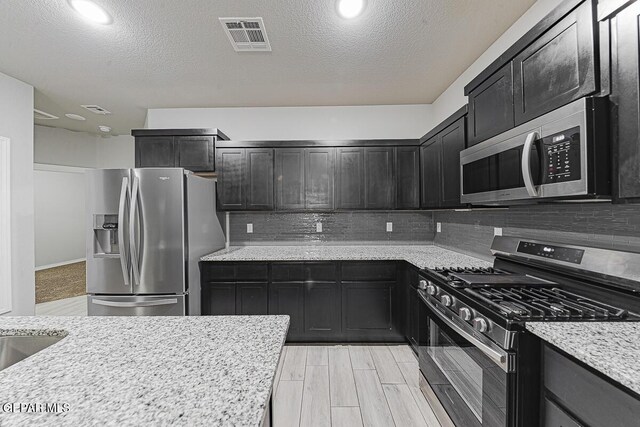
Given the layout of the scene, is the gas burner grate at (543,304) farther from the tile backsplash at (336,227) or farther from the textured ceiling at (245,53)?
the tile backsplash at (336,227)

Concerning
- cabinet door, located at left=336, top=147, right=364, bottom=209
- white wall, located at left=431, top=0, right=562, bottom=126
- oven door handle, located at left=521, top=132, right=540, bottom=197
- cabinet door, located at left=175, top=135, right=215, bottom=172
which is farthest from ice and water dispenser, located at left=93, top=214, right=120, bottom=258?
white wall, located at left=431, top=0, right=562, bottom=126

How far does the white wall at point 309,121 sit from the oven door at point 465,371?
2.51 metres

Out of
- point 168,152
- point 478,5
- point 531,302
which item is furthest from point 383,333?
point 168,152

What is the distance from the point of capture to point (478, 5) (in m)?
2.09

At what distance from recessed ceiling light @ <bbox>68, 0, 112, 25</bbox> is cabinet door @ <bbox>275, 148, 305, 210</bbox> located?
6.15 ft

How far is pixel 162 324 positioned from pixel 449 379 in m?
1.60

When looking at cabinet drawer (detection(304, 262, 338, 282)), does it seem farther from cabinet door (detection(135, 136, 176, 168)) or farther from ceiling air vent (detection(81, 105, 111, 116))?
ceiling air vent (detection(81, 105, 111, 116))

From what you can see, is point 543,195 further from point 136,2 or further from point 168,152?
point 168,152

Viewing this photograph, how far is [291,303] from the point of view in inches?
124

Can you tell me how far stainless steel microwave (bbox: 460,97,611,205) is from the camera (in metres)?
Answer: 1.22

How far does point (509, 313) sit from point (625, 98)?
3.06ft

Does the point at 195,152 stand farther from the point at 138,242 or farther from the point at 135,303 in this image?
the point at 135,303

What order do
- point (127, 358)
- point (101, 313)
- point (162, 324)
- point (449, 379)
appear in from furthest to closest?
point (101, 313)
point (449, 379)
point (162, 324)
point (127, 358)

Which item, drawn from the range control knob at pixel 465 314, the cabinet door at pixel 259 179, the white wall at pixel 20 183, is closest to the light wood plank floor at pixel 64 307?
the white wall at pixel 20 183
